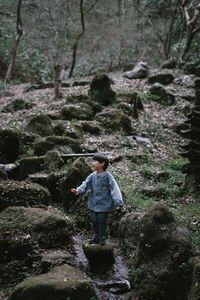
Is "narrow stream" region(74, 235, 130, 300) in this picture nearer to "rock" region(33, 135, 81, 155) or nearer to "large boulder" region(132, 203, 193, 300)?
"large boulder" region(132, 203, 193, 300)

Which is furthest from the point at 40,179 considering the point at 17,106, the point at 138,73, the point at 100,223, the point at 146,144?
the point at 138,73

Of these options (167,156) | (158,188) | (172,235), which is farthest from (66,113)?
(172,235)

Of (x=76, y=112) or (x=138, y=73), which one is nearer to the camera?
(x=76, y=112)

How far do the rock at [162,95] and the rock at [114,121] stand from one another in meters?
3.95

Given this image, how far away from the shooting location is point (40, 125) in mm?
16734

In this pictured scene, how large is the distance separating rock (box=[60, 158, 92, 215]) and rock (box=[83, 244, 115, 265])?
2.63 meters

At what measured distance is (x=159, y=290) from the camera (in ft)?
22.5

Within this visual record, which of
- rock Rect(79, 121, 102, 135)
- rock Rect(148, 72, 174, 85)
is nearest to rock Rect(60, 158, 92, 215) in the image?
rock Rect(79, 121, 102, 135)

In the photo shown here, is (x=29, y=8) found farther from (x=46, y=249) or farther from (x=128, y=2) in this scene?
(x=46, y=249)

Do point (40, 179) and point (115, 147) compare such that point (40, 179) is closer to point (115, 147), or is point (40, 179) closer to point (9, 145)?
point (9, 145)

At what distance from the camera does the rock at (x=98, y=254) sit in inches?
326

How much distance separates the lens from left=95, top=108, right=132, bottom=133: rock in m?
17.7

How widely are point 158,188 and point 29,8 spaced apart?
79.9 feet

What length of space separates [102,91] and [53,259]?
1330cm
